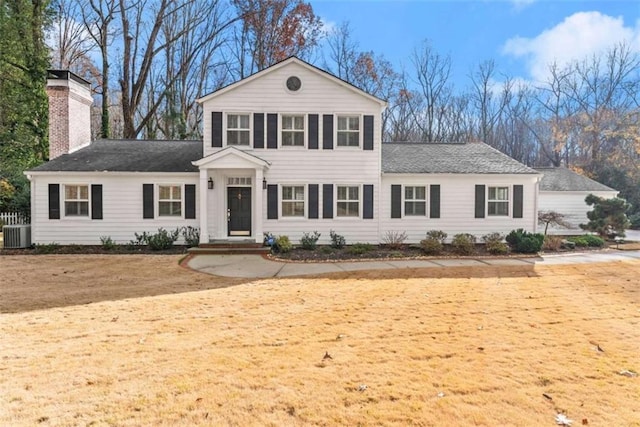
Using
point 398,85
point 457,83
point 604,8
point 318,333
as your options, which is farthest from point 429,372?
point 457,83

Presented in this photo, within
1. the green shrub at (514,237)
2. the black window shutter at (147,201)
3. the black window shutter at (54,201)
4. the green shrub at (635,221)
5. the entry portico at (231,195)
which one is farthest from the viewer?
the green shrub at (635,221)

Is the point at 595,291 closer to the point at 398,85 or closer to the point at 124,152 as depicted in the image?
the point at 124,152

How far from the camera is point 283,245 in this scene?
46.0ft

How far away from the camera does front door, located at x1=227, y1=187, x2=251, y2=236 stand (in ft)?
49.8

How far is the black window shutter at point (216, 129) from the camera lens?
14.9 m

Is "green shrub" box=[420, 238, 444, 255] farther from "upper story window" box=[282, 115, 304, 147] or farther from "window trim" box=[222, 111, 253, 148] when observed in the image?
"window trim" box=[222, 111, 253, 148]

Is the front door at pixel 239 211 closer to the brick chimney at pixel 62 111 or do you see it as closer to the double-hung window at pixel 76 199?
the double-hung window at pixel 76 199

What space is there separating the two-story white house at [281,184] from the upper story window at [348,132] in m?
0.04

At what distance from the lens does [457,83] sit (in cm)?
3609

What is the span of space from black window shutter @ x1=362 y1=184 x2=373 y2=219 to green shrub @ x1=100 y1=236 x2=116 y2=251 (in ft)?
32.3

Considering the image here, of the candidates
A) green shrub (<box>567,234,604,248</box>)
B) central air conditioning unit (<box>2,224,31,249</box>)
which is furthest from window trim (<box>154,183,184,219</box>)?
green shrub (<box>567,234,604,248</box>)

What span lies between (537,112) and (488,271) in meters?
34.6

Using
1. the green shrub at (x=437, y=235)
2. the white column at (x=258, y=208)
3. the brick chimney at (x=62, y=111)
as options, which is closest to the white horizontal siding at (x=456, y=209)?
the green shrub at (x=437, y=235)

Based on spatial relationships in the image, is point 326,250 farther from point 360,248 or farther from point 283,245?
point 283,245
